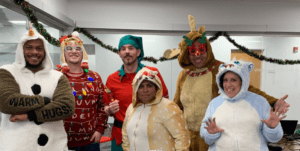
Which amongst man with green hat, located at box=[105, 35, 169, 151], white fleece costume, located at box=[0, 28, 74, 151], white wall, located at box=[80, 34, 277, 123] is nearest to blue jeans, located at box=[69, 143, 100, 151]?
man with green hat, located at box=[105, 35, 169, 151]

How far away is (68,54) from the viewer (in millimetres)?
2154

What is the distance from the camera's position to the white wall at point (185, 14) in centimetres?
450

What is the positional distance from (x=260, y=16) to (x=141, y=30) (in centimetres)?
292

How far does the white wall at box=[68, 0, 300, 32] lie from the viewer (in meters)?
4.50

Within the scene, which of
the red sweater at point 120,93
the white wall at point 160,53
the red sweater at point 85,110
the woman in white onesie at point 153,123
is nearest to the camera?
the woman in white onesie at point 153,123

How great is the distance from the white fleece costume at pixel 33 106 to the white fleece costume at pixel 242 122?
1230 mm

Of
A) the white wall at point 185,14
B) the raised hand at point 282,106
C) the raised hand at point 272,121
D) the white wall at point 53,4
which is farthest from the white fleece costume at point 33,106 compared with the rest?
the white wall at point 185,14

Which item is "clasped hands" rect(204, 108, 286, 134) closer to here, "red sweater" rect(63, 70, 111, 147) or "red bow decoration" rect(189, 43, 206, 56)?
"red bow decoration" rect(189, 43, 206, 56)

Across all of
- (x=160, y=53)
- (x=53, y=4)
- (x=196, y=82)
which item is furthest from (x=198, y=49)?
(x=53, y=4)

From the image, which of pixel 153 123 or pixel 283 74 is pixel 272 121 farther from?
pixel 283 74

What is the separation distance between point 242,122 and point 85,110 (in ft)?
5.07

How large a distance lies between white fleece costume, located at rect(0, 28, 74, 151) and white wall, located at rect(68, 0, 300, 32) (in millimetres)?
3119

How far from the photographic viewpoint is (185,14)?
459cm

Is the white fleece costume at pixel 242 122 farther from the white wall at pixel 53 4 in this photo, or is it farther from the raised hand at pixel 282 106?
the white wall at pixel 53 4
